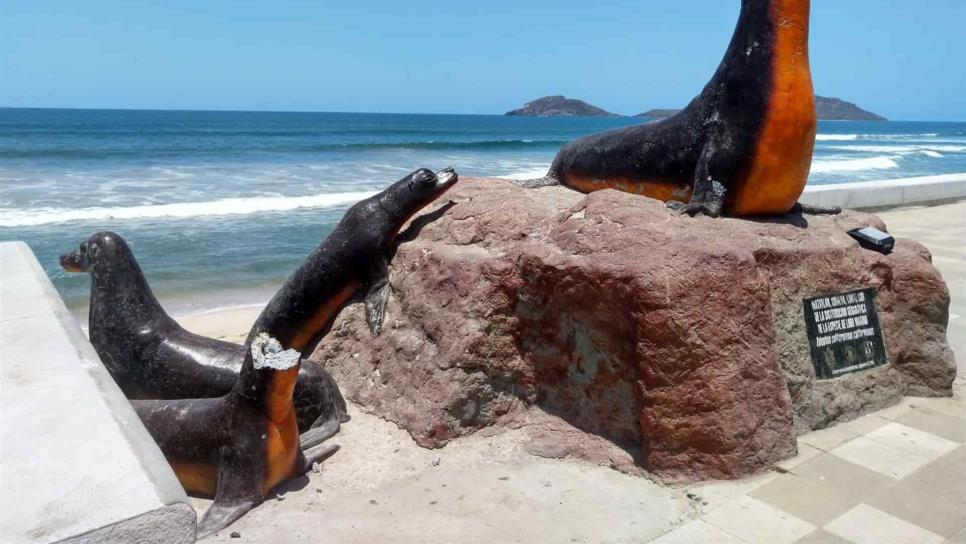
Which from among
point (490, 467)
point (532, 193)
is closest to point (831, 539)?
point (490, 467)

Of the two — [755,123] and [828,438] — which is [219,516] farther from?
[755,123]

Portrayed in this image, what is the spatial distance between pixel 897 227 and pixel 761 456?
357 inches

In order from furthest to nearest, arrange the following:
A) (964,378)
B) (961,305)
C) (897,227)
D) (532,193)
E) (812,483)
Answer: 1. (897,227)
2. (961,305)
3. (532,193)
4. (964,378)
5. (812,483)

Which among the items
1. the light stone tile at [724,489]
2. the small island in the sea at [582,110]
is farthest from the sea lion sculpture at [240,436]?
the small island in the sea at [582,110]

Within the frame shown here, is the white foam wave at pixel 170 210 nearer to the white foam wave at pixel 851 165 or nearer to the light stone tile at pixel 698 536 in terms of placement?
the light stone tile at pixel 698 536

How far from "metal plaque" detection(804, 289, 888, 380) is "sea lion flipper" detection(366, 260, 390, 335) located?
8.98ft

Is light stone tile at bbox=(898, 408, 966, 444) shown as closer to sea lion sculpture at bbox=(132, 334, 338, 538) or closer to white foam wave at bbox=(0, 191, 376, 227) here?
sea lion sculpture at bbox=(132, 334, 338, 538)

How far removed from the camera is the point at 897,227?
1166cm

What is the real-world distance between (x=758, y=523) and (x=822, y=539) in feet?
0.91

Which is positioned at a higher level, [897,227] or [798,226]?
[798,226]

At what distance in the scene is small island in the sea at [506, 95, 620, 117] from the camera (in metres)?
144

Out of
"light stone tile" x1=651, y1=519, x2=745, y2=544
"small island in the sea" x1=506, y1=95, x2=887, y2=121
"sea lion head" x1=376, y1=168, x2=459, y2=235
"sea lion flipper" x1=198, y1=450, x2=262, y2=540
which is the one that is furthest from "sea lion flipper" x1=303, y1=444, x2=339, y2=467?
"small island in the sea" x1=506, y1=95, x2=887, y2=121

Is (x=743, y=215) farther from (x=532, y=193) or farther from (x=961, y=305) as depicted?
(x=961, y=305)

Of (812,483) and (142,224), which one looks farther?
(142,224)
